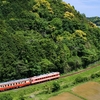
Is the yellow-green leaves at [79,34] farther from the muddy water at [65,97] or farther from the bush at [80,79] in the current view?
the muddy water at [65,97]

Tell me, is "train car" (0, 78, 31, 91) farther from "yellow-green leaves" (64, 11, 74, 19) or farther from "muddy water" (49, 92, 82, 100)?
"yellow-green leaves" (64, 11, 74, 19)

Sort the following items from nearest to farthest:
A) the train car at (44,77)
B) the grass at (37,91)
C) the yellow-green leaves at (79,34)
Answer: the grass at (37,91)
the train car at (44,77)
the yellow-green leaves at (79,34)

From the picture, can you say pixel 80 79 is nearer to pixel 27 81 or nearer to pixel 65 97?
pixel 65 97

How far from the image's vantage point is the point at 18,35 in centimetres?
5262

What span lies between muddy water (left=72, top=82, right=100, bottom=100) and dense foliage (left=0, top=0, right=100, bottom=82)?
8.54 metres

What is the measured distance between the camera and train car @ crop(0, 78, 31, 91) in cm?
4091

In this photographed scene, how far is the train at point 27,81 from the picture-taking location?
41219 mm

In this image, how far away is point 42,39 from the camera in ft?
181

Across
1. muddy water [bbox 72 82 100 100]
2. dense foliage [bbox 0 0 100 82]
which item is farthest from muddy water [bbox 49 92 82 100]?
dense foliage [bbox 0 0 100 82]

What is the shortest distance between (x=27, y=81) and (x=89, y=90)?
11.8 m

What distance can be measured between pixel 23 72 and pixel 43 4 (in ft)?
93.8

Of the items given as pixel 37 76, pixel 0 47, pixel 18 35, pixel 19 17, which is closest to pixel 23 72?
pixel 37 76

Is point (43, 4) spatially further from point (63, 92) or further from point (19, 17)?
point (63, 92)

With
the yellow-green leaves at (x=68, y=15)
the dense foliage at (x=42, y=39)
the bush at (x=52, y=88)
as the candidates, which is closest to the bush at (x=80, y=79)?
the bush at (x=52, y=88)
